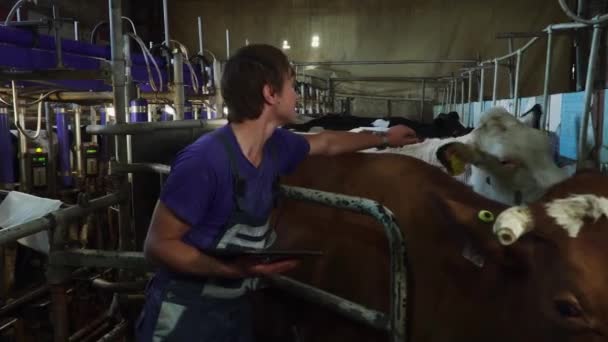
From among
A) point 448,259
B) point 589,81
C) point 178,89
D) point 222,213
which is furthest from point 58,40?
point 589,81

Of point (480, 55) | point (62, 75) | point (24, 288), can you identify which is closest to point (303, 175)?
point (62, 75)

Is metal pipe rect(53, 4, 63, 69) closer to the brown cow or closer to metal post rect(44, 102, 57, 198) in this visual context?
the brown cow

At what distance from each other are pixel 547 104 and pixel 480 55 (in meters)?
8.49

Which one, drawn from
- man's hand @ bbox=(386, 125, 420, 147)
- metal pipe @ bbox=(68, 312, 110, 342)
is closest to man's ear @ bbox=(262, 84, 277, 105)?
man's hand @ bbox=(386, 125, 420, 147)

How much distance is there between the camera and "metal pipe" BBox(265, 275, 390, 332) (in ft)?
4.40

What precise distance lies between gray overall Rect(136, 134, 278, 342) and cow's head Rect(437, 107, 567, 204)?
5.24ft

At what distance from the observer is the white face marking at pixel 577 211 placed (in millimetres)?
1238

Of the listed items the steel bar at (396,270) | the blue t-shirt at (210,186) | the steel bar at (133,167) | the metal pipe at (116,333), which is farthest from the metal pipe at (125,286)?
the steel bar at (396,270)

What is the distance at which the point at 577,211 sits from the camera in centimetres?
125

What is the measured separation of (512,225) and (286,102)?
26.9 inches

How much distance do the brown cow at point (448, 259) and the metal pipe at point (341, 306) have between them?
0.49 ft

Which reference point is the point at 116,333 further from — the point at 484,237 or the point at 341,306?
the point at 484,237

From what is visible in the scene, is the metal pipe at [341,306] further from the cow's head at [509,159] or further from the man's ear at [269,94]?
the cow's head at [509,159]

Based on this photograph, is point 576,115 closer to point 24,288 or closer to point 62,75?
point 62,75
